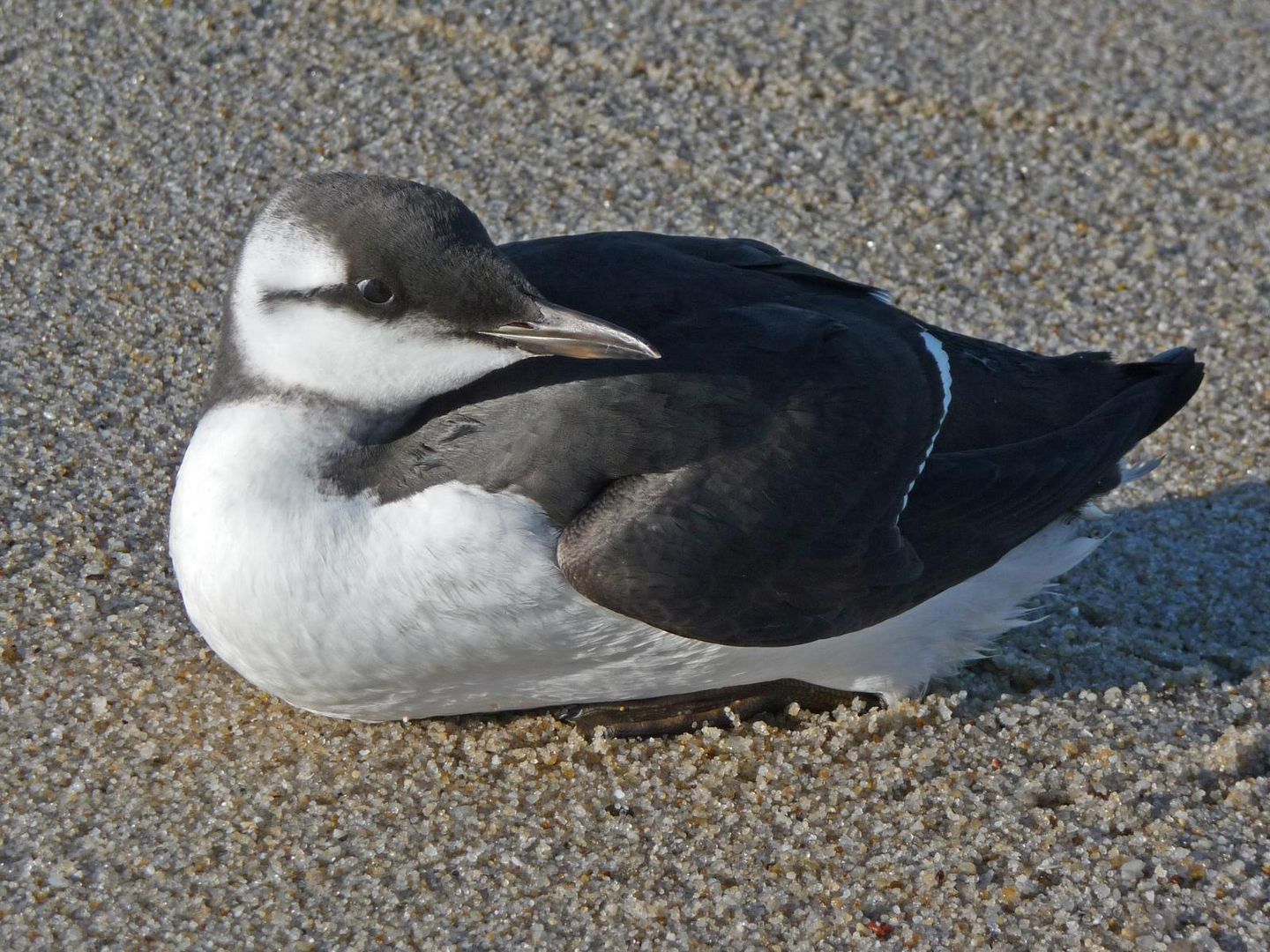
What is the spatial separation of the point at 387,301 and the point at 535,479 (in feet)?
1.43

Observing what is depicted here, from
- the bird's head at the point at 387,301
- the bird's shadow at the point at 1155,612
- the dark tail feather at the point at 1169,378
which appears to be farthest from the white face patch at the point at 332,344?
the dark tail feather at the point at 1169,378

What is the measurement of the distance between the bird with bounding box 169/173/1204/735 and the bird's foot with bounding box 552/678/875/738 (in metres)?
0.01

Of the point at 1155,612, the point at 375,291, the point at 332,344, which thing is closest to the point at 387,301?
the point at 375,291

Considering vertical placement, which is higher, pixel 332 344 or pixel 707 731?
pixel 332 344

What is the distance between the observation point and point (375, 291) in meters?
2.91

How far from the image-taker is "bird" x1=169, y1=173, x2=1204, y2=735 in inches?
114

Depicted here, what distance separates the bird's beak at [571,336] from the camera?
289 centimetres

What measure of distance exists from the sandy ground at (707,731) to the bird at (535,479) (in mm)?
238

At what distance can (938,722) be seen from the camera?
3408 millimetres

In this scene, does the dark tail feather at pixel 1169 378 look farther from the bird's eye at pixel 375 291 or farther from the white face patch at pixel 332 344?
the bird's eye at pixel 375 291

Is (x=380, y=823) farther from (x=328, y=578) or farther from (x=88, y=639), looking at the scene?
(x=88, y=639)

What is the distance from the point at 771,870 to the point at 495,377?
3.57 feet

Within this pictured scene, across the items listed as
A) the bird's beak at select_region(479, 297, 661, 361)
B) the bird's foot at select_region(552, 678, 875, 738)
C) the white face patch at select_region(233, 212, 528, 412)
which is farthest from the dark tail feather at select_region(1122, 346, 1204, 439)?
the white face patch at select_region(233, 212, 528, 412)

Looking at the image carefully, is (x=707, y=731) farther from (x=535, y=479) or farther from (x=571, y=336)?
(x=571, y=336)
